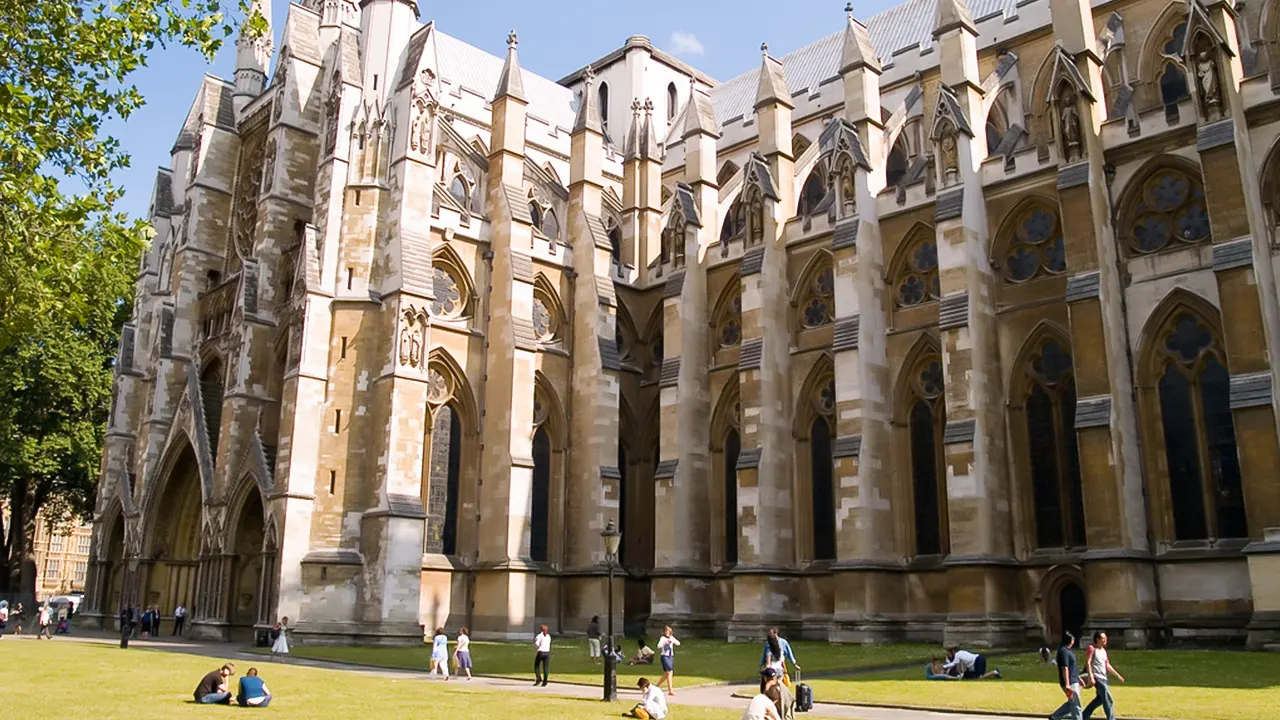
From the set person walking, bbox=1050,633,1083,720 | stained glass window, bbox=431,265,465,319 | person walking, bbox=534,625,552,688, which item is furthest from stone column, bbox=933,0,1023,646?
stained glass window, bbox=431,265,465,319

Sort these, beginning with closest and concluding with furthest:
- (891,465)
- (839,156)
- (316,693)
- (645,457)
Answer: (316,693)
(891,465)
(839,156)
(645,457)

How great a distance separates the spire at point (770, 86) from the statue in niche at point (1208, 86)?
12206 mm

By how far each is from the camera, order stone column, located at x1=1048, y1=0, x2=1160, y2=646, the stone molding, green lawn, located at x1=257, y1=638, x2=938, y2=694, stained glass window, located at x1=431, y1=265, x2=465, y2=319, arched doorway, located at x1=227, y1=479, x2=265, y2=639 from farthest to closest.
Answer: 1. stained glass window, located at x1=431, y1=265, x2=465, y2=319
2. arched doorway, located at x1=227, y1=479, x2=265, y2=639
3. the stone molding
4. stone column, located at x1=1048, y1=0, x2=1160, y2=646
5. green lawn, located at x1=257, y1=638, x2=938, y2=694

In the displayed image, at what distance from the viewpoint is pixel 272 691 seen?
16.0 m

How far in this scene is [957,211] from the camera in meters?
26.0

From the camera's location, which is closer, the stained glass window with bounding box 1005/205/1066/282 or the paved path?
the paved path

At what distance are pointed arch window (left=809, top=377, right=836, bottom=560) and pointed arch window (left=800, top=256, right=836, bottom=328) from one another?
1.84 meters

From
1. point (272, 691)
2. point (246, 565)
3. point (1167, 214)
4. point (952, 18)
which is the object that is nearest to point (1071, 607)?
point (1167, 214)

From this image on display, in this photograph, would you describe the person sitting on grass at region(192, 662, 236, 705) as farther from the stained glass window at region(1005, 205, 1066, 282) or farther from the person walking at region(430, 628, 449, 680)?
the stained glass window at region(1005, 205, 1066, 282)

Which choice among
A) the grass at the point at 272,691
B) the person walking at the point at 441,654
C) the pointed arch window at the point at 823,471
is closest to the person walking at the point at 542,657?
the grass at the point at 272,691

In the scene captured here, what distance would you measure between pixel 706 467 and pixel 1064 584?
434 inches

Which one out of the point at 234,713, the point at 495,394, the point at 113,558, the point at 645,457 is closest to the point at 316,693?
the point at 234,713

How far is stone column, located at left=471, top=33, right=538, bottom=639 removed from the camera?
28.9m

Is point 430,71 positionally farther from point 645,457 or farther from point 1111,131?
point 1111,131
